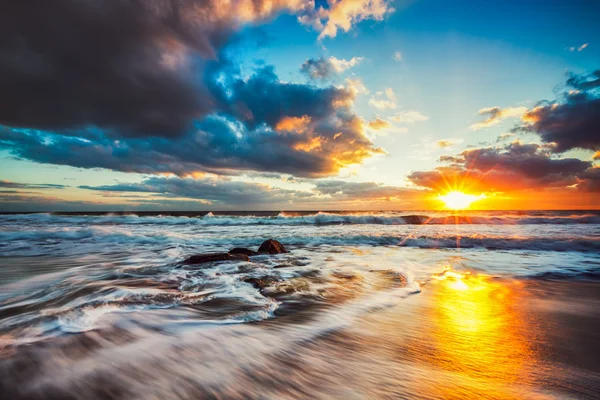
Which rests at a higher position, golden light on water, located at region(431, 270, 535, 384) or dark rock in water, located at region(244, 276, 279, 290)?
golden light on water, located at region(431, 270, 535, 384)

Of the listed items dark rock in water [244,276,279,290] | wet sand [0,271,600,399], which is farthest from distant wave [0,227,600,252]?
wet sand [0,271,600,399]

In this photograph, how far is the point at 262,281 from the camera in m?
5.12

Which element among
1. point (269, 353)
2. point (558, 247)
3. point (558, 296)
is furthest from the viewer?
point (558, 247)

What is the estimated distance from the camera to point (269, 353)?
2500 millimetres

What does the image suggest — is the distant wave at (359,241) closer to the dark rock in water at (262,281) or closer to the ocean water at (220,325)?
the ocean water at (220,325)

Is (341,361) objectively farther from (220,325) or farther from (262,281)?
(262,281)

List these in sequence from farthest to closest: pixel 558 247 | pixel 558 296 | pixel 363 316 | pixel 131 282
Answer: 1. pixel 558 247
2. pixel 131 282
3. pixel 558 296
4. pixel 363 316

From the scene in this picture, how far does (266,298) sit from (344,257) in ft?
15.0

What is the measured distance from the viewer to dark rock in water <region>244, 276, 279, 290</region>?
4.82 metres

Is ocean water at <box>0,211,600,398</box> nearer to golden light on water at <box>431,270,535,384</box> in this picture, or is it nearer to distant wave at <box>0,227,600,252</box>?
golden light on water at <box>431,270,535,384</box>

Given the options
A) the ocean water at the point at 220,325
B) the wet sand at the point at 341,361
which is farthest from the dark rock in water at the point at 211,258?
the wet sand at the point at 341,361

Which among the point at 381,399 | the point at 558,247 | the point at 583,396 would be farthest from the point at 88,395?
the point at 558,247

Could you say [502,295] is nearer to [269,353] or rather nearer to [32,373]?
[269,353]

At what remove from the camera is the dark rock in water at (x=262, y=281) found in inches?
190
